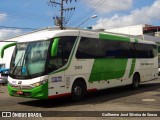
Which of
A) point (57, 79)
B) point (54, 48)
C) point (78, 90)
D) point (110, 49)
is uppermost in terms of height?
point (110, 49)

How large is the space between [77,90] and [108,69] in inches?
118

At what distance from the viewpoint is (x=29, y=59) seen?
13.5 metres

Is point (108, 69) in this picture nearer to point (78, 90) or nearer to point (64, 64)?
point (78, 90)

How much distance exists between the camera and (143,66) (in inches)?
824

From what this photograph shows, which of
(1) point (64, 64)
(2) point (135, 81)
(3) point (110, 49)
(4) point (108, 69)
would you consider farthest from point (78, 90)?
(2) point (135, 81)

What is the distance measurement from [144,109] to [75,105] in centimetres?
289

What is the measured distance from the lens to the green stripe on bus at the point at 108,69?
52.1ft

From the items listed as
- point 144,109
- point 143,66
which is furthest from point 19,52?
point 143,66

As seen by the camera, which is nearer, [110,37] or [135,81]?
[110,37]

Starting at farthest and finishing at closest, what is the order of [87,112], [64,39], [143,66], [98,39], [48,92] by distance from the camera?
[143,66]
[98,39]
[64,39]
[48,92]
[87,112]

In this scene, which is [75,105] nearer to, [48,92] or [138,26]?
[48,92]

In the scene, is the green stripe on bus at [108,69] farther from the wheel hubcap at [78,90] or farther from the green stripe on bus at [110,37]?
the green stripe on bus at [110,37]

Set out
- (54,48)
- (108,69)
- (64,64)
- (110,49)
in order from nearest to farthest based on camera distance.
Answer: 1. (54,48)
2. (64,64)
3. (108,69)
4. (110,49)

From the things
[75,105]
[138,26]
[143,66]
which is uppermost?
[138,26]
